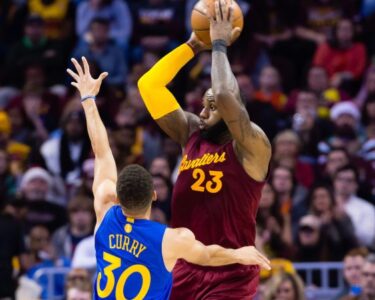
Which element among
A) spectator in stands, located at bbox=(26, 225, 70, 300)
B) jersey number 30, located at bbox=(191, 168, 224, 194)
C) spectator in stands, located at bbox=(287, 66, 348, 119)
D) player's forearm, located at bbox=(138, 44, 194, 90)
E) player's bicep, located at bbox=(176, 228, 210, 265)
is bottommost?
spectator in stands, located at bbox=(26, 225, 70, 300)

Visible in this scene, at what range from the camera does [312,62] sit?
60.8ft

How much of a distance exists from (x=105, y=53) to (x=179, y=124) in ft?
29.2

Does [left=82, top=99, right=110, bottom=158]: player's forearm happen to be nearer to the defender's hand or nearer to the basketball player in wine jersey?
the basketball player in wine jersey

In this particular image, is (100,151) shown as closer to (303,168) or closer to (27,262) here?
(27,262)

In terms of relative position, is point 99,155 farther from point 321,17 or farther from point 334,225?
point 321,17

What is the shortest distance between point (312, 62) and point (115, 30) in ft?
9.75

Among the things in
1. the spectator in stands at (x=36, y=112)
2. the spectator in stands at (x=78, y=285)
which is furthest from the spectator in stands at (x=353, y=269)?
the spectator in stands at (x=36, y=112)

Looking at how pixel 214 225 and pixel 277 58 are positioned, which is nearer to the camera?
pixel 214 225

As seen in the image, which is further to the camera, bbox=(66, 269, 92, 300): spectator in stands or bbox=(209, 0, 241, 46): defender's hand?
bbox=(66, 269, 92, 300): spectator in stands

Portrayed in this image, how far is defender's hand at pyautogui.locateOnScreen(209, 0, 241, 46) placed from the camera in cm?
961

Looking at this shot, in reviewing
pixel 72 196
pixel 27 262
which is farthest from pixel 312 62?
pixel 27 262

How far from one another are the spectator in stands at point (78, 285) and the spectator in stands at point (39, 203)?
2209 mm

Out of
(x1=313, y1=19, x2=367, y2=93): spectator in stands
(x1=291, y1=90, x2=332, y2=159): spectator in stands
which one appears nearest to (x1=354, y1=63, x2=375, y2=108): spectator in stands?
(x1=313, y1=19, x2=367, y2=93): spectator in stands

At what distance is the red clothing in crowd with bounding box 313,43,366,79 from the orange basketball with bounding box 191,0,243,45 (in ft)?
26.9
